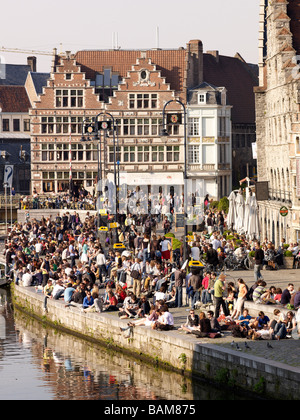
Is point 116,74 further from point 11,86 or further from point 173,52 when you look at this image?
point 11,86

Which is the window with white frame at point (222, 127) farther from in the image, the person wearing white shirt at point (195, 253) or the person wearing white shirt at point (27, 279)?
the person wearing white shirt at point (195, 253)

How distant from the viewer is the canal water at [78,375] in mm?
26281

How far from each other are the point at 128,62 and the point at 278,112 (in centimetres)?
2703

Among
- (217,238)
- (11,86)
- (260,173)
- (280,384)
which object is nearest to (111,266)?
(217,238)

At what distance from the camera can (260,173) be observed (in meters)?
60.7

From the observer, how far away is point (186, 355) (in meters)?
26.9

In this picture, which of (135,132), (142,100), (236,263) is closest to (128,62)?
(142,100)

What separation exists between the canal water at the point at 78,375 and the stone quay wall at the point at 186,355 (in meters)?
0.29

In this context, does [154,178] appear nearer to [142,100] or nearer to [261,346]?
[142,100]

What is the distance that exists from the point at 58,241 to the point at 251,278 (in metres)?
20.3

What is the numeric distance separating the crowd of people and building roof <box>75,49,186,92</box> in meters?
27.5

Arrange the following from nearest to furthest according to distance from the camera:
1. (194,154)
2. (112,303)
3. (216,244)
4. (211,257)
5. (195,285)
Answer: (195,285) → (112,303) → (211,257) → (216,244) → (194,154)

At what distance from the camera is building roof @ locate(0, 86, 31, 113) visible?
4055 inches

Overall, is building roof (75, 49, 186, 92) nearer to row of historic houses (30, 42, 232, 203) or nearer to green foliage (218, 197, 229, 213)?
row of historic houses (30, 42, 232, 203)
